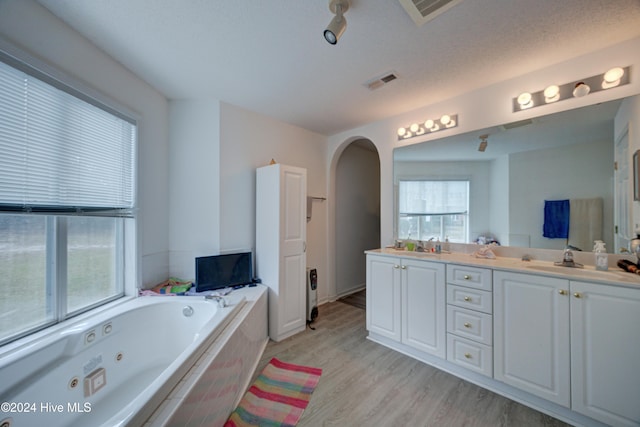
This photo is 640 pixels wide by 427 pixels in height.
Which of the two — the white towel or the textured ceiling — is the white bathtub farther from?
the white towel

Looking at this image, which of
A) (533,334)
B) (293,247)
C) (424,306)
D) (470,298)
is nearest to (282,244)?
(293,247)

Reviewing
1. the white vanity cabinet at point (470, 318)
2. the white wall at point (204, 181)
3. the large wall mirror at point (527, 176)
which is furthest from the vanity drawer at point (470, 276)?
the white wall at point (204, 181)

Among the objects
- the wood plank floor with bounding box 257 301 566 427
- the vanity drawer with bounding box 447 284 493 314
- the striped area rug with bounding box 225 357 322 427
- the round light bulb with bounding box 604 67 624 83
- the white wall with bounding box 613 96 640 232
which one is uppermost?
the round light bulb with bounding box 604 67 624 83

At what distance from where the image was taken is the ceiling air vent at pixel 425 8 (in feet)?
4.30

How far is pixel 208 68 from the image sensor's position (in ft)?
6.54

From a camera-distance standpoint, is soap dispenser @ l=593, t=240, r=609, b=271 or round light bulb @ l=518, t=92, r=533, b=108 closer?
soap dispenser @ l=593, t=240, r=609, b=271

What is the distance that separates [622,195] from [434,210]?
1304 millimetres

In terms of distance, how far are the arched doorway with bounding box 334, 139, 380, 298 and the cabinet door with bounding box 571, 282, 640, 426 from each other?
2.69m

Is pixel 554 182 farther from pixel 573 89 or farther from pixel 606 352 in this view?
pixel 606 352

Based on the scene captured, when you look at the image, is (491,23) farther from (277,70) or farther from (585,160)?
(277,70)

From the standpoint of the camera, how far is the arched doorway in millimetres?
3922

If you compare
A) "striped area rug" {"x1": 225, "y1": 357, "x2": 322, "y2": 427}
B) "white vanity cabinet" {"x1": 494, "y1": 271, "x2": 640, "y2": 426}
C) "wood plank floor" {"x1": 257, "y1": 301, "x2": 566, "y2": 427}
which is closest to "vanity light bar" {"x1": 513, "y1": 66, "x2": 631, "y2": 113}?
"white vanity cabinet" {"x1": 494, "y1": 271, "x2": 640, "y2": 426}

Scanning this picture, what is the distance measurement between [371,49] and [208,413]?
2.50 m

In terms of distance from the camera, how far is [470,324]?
1.90 metres
